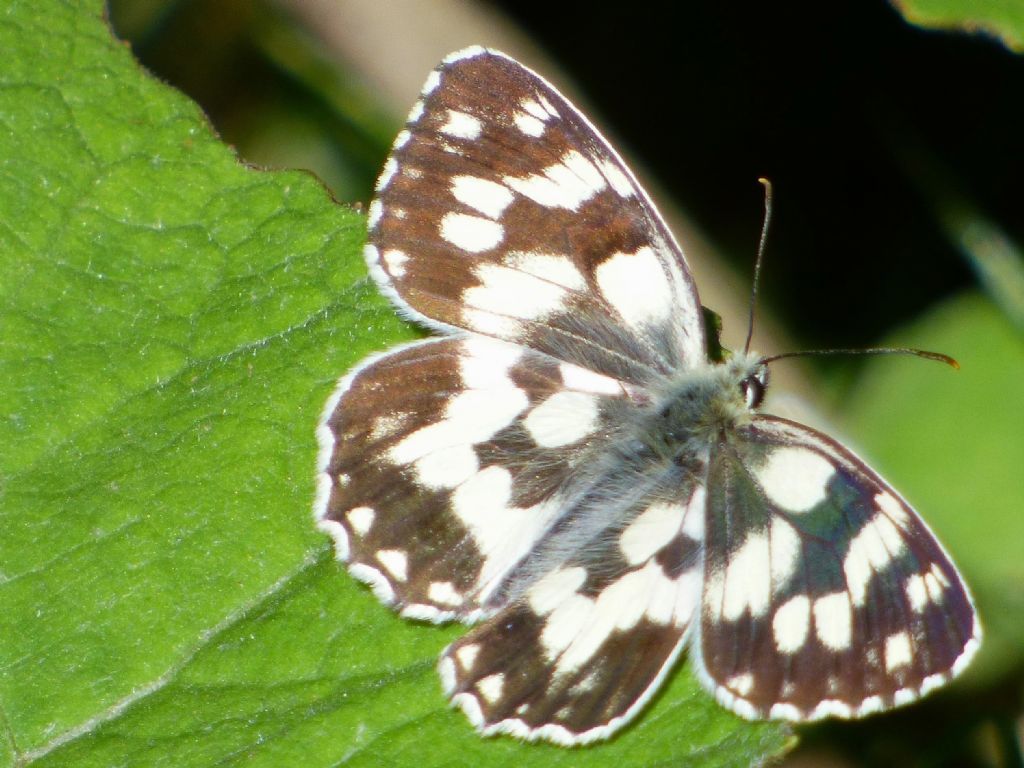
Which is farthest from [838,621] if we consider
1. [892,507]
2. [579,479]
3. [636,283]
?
[636,283]

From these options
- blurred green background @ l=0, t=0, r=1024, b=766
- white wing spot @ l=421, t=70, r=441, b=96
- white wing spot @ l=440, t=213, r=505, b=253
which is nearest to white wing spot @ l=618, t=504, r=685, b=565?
white wing spot @ l=440, t=213, r=505, b=253

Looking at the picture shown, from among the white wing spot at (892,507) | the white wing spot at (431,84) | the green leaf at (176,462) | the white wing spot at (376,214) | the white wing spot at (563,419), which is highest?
the white wing spot at (431,84)

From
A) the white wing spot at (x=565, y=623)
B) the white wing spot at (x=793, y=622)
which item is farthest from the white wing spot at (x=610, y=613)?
the white wing spot at (x=793, y=622)

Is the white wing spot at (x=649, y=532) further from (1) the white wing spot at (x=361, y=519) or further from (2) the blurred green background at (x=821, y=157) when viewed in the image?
(2) the blurred green background at (x=821, y=157)

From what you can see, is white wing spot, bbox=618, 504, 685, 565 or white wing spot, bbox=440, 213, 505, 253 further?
white wing spot, bbox=440, 213, 505, 253

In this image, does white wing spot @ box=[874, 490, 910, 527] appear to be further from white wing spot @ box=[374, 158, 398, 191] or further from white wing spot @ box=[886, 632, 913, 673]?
white wing spot @ box=[374, 158, 398, 191]

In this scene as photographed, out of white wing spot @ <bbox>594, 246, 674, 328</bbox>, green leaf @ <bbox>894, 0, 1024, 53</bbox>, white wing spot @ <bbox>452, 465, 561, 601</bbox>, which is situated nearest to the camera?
white wing spot @ <bbox>452, 465, 561, 601</bbox>

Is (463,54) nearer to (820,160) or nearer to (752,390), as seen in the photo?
(752,390)

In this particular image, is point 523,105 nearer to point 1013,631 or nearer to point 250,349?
point 250,349
